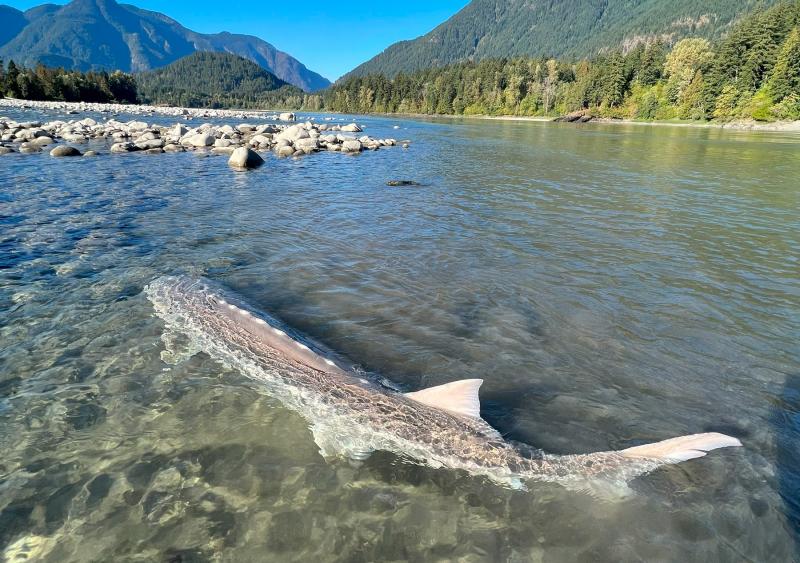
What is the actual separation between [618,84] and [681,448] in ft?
439

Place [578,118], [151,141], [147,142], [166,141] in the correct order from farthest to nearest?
[578,118]
[166,141]
[151,141]
[147,142]

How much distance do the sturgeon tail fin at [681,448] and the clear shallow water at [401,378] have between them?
0.70ft

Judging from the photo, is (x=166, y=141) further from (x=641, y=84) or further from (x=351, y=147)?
(x=641, y=84)

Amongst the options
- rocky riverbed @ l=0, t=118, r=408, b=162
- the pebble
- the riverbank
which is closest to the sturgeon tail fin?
the pebble

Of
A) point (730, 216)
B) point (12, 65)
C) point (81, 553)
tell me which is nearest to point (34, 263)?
point (81, 553)

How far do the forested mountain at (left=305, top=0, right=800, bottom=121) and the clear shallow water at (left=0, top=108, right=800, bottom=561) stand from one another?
90500 mm

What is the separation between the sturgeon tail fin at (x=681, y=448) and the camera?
3.56m

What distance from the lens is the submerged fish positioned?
3641 mm

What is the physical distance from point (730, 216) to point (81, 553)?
17081mm

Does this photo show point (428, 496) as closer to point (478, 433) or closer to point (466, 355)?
point (478, 433)

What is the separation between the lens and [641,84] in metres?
113

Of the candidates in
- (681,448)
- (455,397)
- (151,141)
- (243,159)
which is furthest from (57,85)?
(681,448)

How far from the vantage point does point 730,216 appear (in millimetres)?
13508

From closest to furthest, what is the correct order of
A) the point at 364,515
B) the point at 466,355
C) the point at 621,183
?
the point at 364,515, the point at 466,355, the point at 621,183
